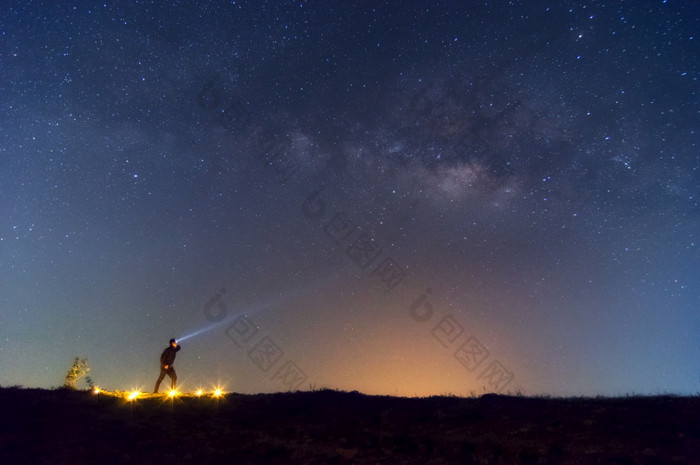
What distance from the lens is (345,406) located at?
620 inches

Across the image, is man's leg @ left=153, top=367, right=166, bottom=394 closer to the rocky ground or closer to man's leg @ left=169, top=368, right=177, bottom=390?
man's leg @ left=169, top=368, right=177, bottom=390

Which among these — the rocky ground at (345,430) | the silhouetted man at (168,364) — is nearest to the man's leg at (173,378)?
the silhouetted man at (168,364)

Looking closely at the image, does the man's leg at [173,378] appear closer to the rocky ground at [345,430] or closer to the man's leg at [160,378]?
the man's leg at [160,378]

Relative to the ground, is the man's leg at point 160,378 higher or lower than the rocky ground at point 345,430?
higher

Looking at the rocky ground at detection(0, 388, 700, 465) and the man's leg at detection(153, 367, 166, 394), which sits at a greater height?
the man's leg at detection(153, 367, 166, 394)

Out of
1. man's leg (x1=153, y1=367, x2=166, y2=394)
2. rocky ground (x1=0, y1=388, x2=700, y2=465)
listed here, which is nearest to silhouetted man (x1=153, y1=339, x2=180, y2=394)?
man's leg (x1=153, y1=367, x2=166, y2=394)

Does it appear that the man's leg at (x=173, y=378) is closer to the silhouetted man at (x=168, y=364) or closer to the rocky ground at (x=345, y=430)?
the silhouetted man at (x=168, y=364)

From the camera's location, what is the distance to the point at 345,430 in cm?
1313

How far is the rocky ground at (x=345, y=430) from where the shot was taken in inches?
415

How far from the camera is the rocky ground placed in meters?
10.5

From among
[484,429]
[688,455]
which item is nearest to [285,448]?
[484,429]

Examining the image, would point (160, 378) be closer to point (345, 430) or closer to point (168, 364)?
point (168, 364)

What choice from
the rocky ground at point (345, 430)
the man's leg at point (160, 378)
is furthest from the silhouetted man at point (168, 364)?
the rocky ground at point (345, 430)

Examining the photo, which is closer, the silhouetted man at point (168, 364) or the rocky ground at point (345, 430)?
the rocky ground at point (345, 430)
